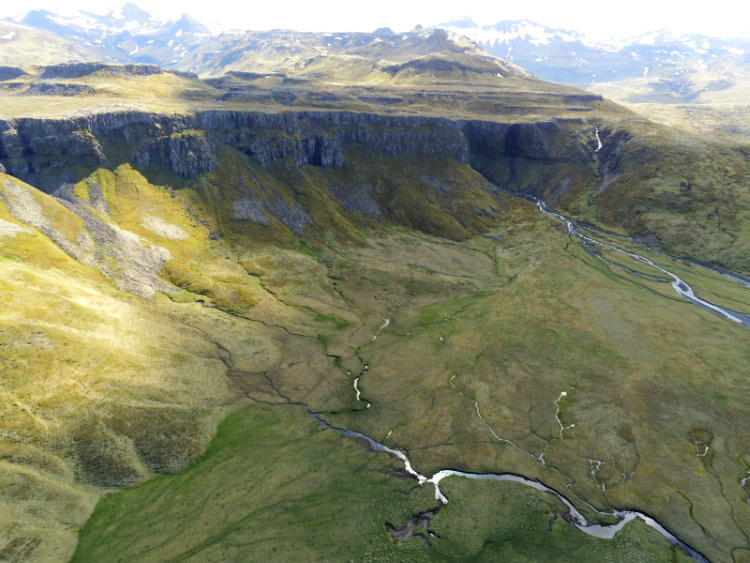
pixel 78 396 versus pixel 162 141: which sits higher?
pixel 162 141

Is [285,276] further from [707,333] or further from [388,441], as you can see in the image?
[707,333]

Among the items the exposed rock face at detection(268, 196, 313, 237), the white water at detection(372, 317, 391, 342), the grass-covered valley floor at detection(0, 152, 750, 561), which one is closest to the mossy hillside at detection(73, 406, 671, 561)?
the grass-covered valley floor at detection(0, 152, 750, 561)

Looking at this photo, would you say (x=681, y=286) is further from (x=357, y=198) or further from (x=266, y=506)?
(x=266, y=506)

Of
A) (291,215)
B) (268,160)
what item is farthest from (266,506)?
(268,160)

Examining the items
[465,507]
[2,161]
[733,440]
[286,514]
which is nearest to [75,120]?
[2,161]

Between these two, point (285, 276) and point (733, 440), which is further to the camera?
point (285, 276)
